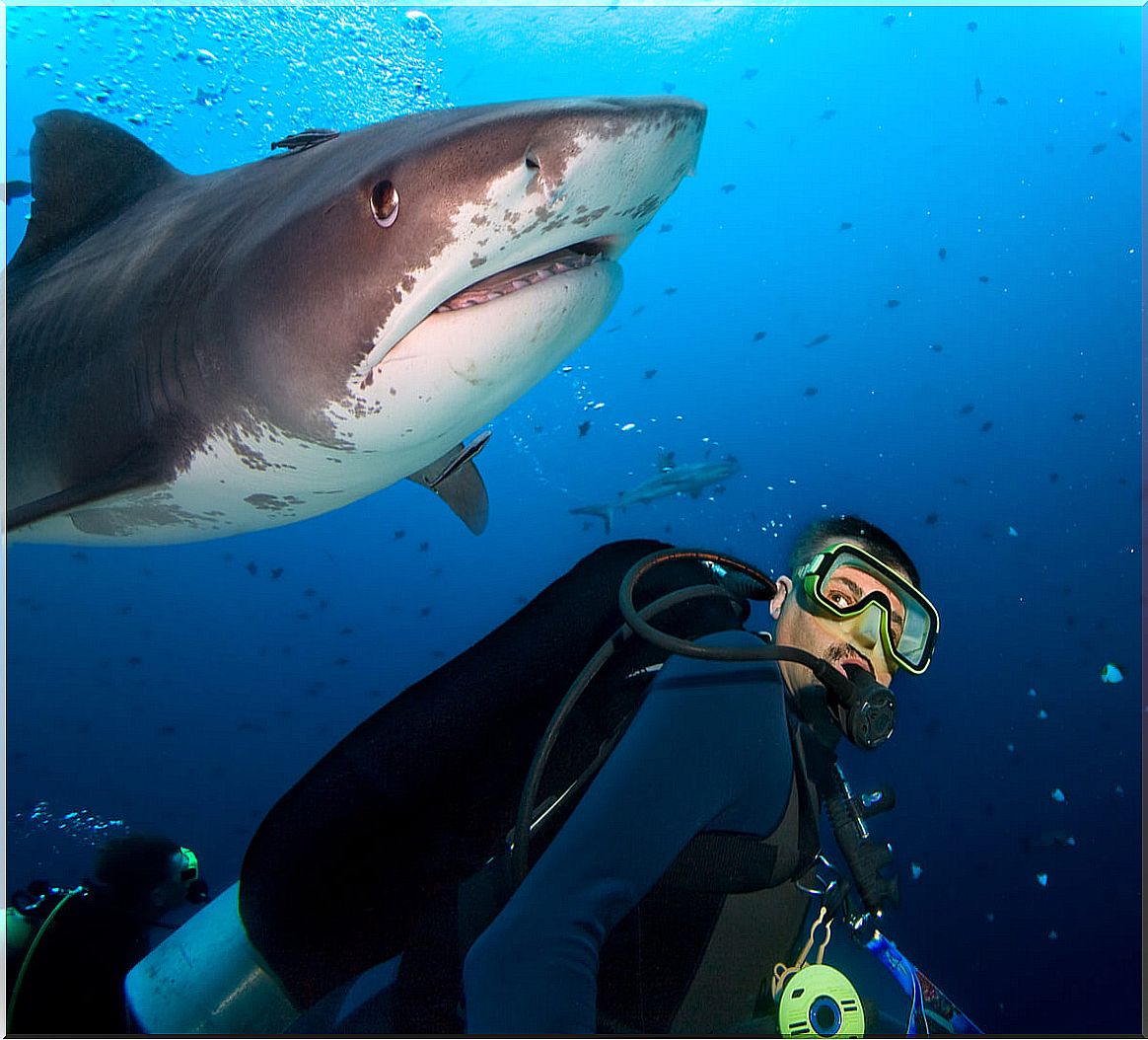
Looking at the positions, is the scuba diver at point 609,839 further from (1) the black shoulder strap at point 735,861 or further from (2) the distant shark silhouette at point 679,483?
(2) the distant shark silhouette at point 679,483

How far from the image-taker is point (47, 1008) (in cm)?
185

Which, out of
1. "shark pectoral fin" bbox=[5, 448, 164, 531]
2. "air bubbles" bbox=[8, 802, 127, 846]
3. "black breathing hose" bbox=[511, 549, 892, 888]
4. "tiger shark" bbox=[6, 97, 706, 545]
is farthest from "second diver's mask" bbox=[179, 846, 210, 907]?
"air bubbles" bbox=[8, 802, 127, 846]

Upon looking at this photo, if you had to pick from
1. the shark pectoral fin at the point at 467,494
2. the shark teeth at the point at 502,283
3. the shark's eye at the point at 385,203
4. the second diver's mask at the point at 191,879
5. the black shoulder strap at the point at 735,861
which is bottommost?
the second diver's mask at the point at 191,879

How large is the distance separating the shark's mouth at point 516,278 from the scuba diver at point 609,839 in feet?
2.56

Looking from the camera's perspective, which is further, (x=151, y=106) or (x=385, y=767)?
(x=151, y=106)

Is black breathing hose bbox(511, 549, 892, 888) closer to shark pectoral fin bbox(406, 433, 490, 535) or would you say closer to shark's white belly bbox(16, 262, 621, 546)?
shark's white belly bbox(16, 262, 621, 546)

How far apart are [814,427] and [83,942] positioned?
31.0 meters

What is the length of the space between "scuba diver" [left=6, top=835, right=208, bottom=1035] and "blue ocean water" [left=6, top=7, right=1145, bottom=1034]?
9.49 meters

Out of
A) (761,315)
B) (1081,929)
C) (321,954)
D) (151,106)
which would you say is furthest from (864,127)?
(321,954)

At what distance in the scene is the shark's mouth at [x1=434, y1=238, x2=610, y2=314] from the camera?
1562 millimetres

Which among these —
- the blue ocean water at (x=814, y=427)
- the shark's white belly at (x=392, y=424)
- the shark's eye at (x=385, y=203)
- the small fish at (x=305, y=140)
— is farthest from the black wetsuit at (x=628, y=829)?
the blue ocean water at (x=814, y=427)

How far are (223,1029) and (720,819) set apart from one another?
1.73 meters

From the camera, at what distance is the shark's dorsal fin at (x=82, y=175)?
2727 mm

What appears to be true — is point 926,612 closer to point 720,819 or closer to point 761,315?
point 720,819
